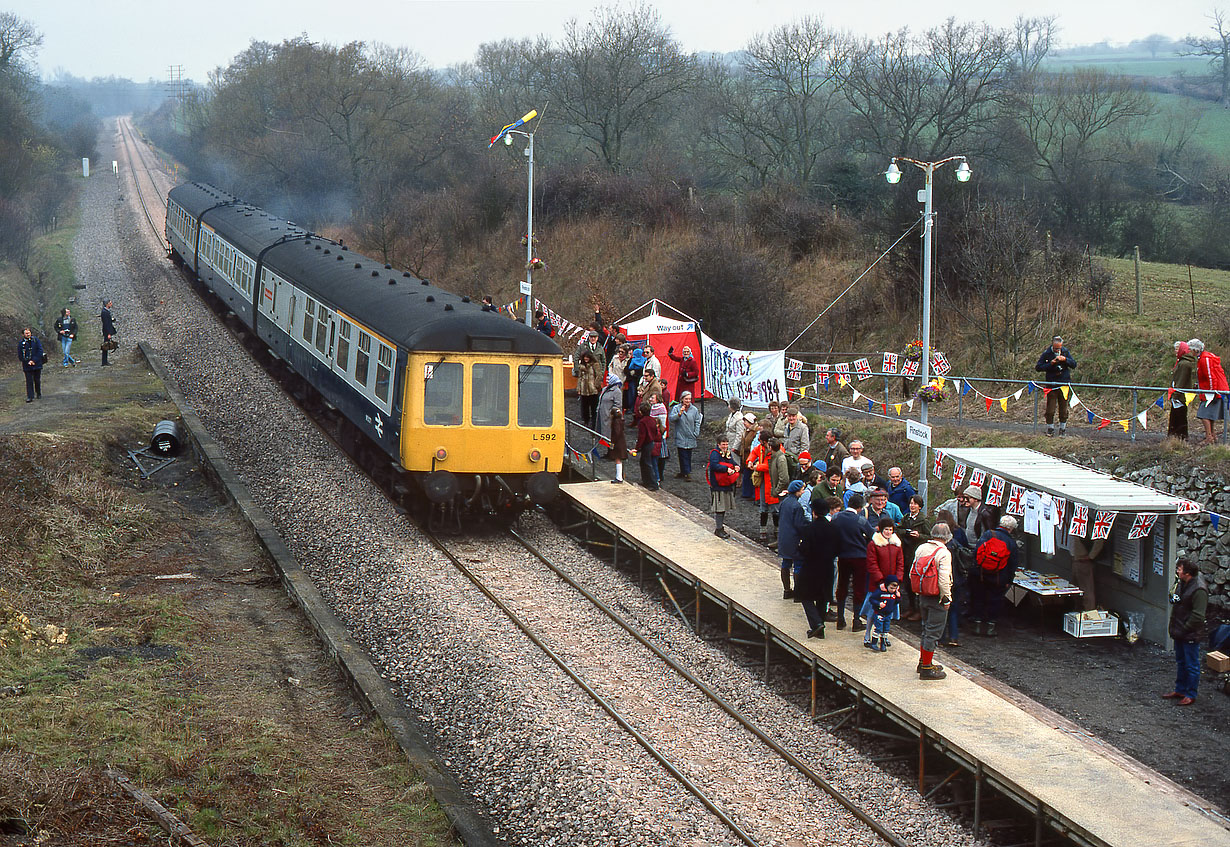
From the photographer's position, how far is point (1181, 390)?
52.2ft

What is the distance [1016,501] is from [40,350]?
18459 mm

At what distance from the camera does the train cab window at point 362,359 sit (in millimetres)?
17641

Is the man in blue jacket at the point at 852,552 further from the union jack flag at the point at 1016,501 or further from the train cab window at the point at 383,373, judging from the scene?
the train cab window at the point at 383,373

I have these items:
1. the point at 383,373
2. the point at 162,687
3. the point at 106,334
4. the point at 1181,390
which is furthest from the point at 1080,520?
the point at 106,334

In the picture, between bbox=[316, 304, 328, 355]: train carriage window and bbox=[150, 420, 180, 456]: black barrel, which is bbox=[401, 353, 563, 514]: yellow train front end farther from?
bbox=[150, 420, 180, 456]: black barrel

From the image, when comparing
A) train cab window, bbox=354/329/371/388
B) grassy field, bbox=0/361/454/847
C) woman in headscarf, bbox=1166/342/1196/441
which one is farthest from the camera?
train cab window, bbox=354/329/371/388

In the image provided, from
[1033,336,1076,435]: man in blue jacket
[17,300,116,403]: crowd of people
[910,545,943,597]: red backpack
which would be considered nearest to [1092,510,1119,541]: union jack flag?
[910,545,943,597]: red backpack

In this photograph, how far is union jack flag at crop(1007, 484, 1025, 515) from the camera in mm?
13639

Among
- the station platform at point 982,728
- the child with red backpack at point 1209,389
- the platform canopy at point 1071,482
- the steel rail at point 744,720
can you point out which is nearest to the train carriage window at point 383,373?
the steel rail at point 744,720

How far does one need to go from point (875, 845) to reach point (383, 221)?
3782cm

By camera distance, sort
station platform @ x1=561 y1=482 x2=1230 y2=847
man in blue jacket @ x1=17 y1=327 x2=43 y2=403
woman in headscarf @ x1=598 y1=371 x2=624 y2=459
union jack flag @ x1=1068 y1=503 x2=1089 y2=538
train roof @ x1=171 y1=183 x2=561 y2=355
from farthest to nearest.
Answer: man in blue jacket @ x1=17 y1=327 x2=43 y2=403
woman in headscarf @ x1=598 y1=371 x2=624 y2=459
train roof @ x1=171 y1=183 x2=561 y2=355
union jack flag @ x1=1068 y1=503 x2=1089 y2=538
station platform @ x1=561 y1=482 x2=1230 y2=847

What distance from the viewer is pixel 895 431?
20344mm

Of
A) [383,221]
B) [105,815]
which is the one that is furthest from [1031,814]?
[383,221]

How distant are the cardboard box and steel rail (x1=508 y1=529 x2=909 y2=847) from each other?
427 centimetres
